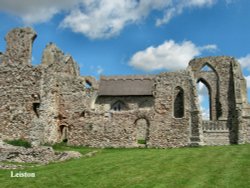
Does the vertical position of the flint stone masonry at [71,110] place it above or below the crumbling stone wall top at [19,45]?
below

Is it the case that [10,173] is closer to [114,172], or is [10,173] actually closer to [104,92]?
[114,172]

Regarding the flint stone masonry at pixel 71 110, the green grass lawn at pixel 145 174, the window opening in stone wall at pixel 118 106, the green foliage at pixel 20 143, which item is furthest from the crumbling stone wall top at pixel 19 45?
the window opening in stone wall at pixel 118 106

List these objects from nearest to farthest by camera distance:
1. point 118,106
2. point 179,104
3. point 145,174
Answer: point 145,174
point 179,104
point 118,106

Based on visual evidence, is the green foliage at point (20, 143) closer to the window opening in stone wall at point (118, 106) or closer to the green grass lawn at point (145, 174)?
the green grass lawn at point (145, 174)

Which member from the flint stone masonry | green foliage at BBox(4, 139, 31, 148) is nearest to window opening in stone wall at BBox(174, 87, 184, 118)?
the flint stone masonry

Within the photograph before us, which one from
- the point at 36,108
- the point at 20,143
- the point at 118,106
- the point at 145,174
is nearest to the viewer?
the point at 145,174

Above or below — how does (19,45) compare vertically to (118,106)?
above

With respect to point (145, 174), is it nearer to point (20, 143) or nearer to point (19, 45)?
point (20, 143)

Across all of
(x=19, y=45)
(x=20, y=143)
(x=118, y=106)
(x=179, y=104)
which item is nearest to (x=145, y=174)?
(x=20, y=143)

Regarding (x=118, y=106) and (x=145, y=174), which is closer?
(x=145, y=174)

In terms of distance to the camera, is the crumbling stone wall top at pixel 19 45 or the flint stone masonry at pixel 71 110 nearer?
the flint stone masonry at pixel 71 110

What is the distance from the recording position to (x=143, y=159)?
14.6m

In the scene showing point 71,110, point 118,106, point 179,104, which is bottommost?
point 71,110

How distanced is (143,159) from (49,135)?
9.03m
